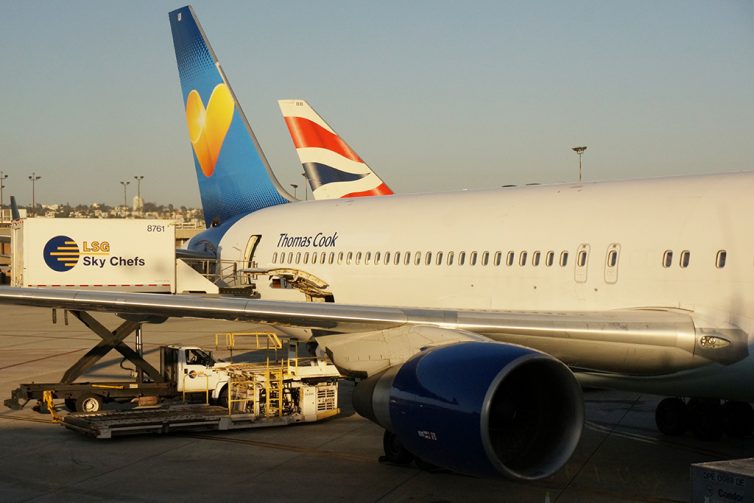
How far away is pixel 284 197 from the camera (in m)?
26.4

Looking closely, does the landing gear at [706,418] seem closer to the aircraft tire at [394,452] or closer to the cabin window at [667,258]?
the cabin window at [667,258]

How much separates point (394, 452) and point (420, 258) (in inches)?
197

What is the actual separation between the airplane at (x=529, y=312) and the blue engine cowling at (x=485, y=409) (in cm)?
2

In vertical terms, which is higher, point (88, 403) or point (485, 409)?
point (485, 409)

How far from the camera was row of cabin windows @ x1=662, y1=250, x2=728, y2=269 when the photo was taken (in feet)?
42.1

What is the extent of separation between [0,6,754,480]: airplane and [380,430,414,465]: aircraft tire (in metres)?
0.03

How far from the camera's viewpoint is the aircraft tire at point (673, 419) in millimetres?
16219

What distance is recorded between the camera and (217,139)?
2728cm

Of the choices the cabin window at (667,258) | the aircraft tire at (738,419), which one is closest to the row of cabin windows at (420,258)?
the cabin window at (667,258)

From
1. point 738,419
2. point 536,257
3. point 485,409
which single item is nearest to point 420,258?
point 536,257

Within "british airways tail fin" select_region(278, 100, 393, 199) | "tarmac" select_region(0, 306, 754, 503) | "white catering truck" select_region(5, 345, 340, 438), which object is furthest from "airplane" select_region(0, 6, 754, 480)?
"british airways tail fin" select_region(278, 100, 393, 199)

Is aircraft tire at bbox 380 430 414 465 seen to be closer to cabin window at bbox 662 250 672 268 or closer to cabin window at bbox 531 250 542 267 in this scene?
cabin window at bbox 531 250 542 267

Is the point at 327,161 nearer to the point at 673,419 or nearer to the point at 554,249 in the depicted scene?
the point at 554,249

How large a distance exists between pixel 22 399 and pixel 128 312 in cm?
720
